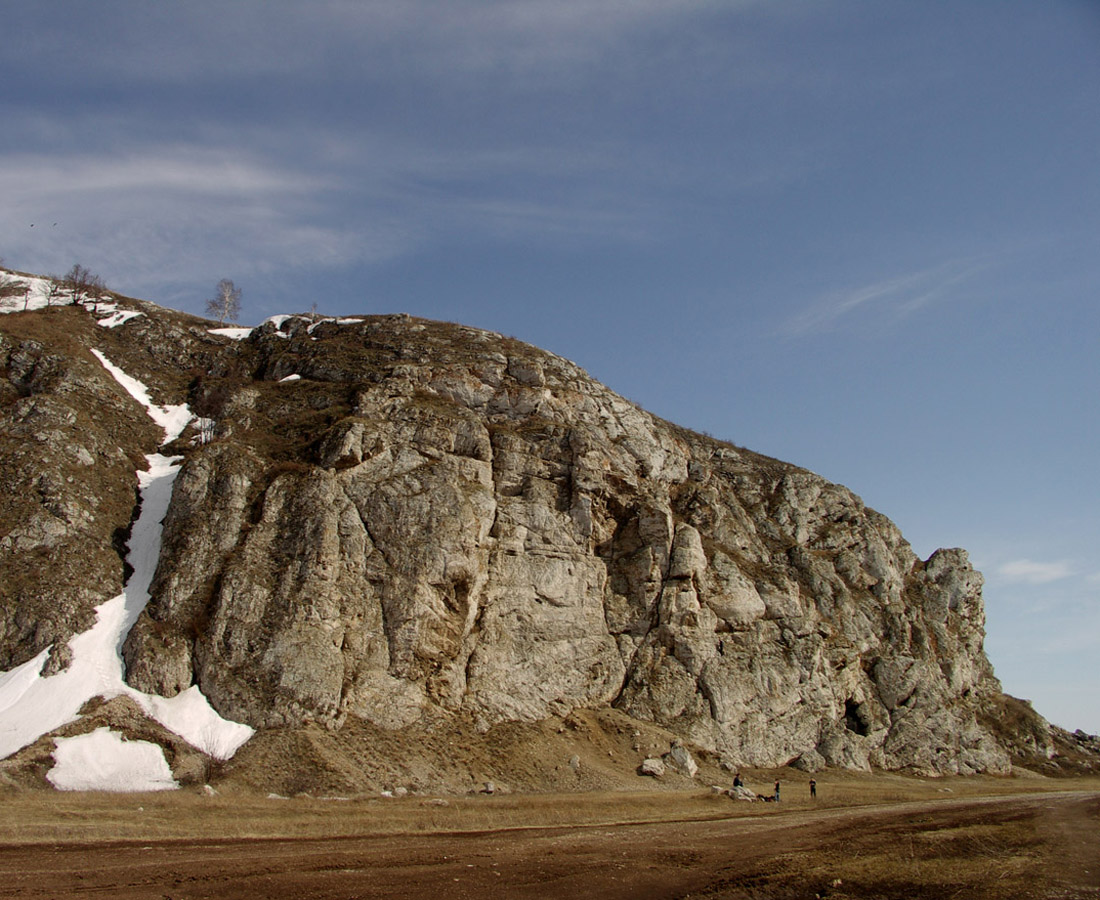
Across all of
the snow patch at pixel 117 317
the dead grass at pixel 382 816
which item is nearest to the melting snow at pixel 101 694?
the dead grass at pixel 382 816

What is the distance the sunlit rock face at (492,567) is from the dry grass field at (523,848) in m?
10.2

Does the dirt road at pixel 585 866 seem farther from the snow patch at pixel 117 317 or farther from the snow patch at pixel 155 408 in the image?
the snow patch at pixel 117 317

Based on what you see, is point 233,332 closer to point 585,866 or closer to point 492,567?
point 492,567

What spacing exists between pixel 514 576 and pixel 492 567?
174 cm

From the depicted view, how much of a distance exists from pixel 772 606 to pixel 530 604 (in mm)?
21434

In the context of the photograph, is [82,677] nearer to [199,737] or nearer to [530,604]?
[199,737]

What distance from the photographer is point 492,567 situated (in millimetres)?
52750

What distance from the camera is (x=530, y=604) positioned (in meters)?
52.7

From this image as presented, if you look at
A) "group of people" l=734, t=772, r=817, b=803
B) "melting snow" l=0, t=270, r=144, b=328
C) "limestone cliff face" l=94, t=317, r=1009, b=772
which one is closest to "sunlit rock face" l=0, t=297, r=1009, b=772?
"limestone cliff face" l=94, t=317, r=1009, b=772

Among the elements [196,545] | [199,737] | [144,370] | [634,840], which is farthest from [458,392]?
[634,840]

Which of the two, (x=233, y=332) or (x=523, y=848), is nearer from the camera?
(x=523, y=848)

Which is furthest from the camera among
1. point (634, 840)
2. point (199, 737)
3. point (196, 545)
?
point (196, 545)

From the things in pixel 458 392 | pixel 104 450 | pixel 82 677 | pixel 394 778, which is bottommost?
pixel 394 778

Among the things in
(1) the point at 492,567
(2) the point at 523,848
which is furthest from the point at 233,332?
(2) the point at 523,848
